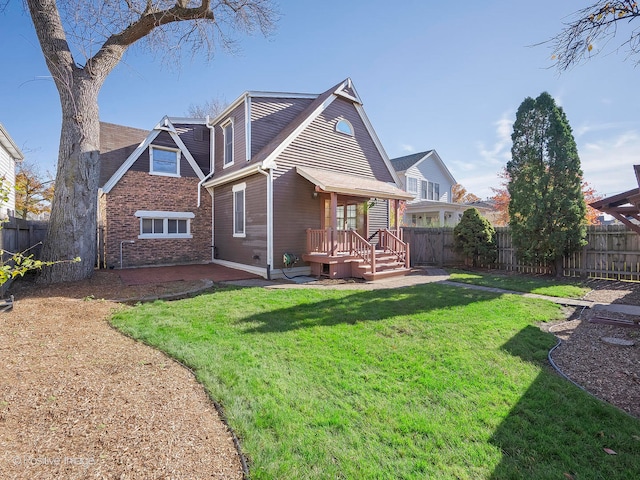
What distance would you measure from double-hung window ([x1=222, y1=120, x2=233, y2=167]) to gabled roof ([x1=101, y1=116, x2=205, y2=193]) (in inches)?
64.2

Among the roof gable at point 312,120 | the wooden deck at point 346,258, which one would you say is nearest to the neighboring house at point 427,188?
the roof gable at point 312,120

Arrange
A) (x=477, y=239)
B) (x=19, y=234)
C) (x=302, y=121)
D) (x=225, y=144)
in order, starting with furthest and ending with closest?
(x=225, y=144)
(x=477, y=239)
(x=302, y=121)
(x=19, y=234)

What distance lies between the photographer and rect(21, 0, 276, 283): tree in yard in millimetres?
7883

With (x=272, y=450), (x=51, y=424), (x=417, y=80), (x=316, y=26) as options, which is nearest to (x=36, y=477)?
(x=51, y=424)

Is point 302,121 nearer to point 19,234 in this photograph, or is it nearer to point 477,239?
point 477,239

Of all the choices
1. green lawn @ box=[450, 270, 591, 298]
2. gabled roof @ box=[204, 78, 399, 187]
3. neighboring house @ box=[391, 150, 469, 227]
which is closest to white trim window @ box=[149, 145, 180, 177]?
gabled roof @ box=[204, 78, 399, 187]

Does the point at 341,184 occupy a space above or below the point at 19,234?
above

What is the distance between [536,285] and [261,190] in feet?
29.2

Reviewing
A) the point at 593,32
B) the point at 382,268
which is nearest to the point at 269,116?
the point at 382,268

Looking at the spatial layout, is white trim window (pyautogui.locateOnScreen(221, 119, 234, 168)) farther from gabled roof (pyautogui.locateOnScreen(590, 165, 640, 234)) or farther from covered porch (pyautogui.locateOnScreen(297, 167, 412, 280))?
gabled roof (pyautogui.locateOnScreen(590, 165, 640, 234))

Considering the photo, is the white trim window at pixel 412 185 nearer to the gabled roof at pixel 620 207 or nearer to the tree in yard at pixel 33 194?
the gabled roof at pixel 620 207

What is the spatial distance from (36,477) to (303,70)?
42.7ft

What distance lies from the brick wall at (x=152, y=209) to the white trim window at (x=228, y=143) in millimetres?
1854

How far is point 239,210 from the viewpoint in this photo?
38.6ft
